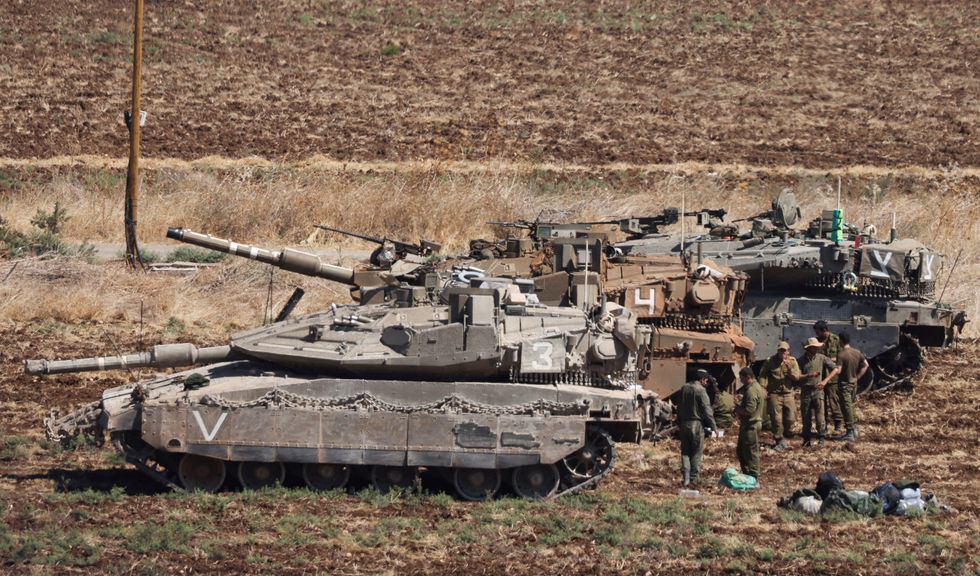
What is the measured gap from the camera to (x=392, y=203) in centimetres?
3541

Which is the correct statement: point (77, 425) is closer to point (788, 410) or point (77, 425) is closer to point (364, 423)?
point (364, 423)

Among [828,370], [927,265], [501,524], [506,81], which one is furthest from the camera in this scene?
[506,81]

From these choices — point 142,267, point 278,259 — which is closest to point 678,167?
point 142,267

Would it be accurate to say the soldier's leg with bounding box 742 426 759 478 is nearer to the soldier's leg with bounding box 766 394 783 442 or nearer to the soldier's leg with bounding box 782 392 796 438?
the soldier's leg with bounding box 766 394 783 442

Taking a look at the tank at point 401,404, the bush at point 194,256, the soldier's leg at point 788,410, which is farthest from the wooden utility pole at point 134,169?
the soldier's leg at point 788,410

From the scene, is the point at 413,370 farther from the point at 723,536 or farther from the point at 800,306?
the point at 800,306

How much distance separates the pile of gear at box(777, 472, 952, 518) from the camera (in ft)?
52.7

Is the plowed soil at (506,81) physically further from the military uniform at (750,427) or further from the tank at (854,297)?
the military uniform at (750,427)

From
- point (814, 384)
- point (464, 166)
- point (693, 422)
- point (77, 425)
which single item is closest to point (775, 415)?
point (814, 384)

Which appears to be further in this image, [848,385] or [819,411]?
[848,385]

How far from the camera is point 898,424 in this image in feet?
71.9

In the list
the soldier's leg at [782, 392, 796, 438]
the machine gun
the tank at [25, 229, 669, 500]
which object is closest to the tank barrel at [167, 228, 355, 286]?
the machine gun

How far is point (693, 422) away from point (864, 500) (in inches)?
89.8

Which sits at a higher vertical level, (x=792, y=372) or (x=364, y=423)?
(x=792, y=372)
